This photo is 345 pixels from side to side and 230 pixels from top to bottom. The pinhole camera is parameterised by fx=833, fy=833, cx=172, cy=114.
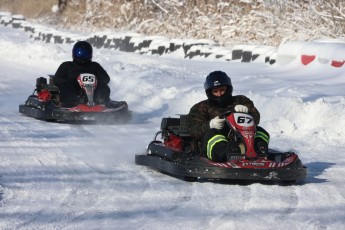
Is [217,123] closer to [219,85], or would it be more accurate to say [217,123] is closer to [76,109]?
[219,85]

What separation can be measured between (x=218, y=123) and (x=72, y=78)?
535cm

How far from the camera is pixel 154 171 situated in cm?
856

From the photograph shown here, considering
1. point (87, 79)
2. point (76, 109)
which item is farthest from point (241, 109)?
point (87, 79)

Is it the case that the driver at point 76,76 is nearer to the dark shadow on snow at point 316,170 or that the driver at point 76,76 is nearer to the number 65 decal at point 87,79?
the number 65 decal at point 87,79

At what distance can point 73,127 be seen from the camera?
12.0 m

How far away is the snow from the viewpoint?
19.6 ft

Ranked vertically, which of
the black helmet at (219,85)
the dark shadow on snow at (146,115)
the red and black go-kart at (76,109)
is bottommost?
the dark shadow on snow at (146,115)

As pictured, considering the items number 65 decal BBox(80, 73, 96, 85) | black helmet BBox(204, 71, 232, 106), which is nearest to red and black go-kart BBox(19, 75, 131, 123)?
number 65 decal BBox(80, 73, 96, 85)

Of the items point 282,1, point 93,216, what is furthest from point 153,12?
point 93,216

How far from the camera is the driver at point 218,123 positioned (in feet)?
25.5

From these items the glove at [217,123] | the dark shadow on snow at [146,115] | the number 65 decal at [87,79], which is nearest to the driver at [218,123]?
the glove at [217,123]

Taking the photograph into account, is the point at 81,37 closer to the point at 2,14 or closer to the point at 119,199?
the point at 2,14

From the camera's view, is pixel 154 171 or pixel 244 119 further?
pixel 154 171

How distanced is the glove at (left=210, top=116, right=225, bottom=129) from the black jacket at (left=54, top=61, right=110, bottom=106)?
5.02 meters
